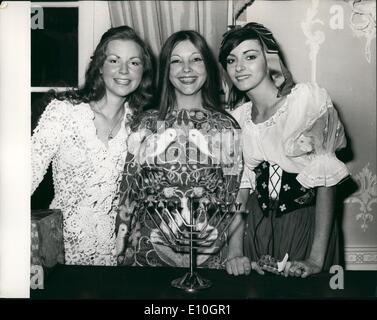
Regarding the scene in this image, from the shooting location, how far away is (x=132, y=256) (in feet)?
5.81

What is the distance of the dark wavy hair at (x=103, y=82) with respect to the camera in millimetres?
1758

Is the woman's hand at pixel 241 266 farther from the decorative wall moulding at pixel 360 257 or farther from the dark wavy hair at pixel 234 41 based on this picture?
the dark wavy hair at pixel 234 41

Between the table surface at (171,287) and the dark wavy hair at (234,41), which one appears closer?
the table surface at (171,287)

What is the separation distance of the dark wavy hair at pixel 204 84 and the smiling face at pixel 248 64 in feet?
0.18

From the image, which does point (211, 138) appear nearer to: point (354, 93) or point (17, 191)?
point (354, 93)

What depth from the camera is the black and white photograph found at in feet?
5.60

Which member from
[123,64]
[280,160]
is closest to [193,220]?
[280,160]

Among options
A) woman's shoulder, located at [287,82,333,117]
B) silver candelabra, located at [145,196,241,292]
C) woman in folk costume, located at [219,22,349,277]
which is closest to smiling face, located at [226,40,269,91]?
woman in folk costume, located at [219,22,349,277]

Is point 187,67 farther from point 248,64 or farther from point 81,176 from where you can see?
point 81,176

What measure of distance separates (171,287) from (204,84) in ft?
2.10

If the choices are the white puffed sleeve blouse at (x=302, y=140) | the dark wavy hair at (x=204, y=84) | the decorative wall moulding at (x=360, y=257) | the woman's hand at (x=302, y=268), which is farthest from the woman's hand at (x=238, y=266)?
the dark wavy hair at (x=204, y=84)

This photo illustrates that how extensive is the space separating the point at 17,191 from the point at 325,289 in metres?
1.00
